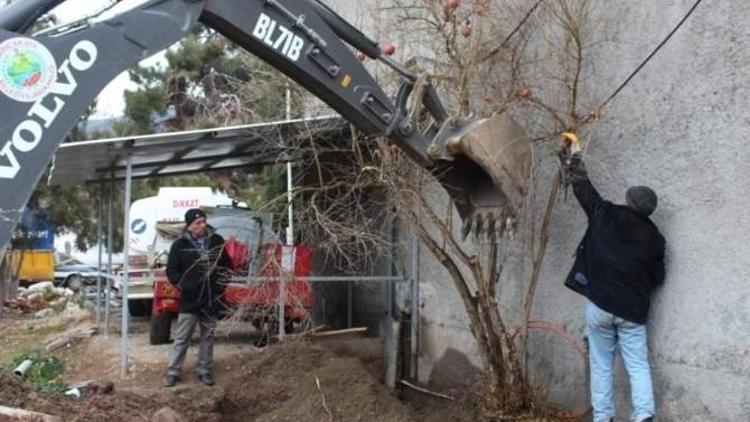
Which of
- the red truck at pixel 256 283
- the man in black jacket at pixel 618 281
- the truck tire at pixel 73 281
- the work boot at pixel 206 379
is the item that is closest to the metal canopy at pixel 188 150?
the red truck at pixel 256 283

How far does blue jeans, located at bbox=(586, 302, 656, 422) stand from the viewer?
19.9ft

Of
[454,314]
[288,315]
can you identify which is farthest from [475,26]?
[288,315]

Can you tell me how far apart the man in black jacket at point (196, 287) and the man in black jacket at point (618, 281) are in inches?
164

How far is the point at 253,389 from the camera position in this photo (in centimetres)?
884

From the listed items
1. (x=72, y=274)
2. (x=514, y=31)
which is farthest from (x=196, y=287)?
(x=72, y=274)

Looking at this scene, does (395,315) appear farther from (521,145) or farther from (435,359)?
(521,145)

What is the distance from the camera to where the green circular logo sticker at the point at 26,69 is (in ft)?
12.3

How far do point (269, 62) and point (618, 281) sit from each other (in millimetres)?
2864

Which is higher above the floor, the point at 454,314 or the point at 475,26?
the point at 475,26

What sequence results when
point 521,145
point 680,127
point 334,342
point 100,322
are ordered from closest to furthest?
1. point 521,145
2. point 680,127
3. point 334,342
4. point 100,322

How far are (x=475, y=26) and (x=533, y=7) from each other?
0.52 m

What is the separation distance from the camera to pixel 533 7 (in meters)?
7.14

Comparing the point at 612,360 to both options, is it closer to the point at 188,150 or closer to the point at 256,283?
the point at 256,283

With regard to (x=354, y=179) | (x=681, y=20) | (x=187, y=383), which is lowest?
(x=187, y=383)
